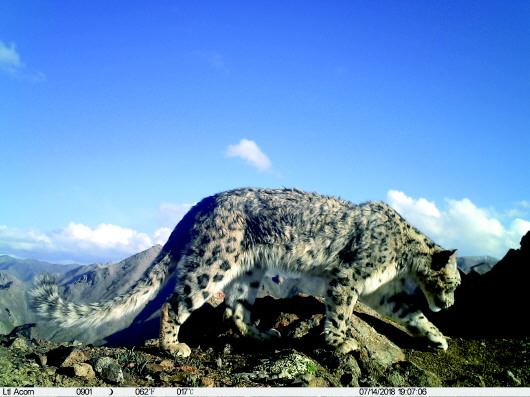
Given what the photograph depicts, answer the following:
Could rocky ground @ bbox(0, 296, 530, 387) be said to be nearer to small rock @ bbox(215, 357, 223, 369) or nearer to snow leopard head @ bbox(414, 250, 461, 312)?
small rock @ bbox(215, 357, 223, 369)

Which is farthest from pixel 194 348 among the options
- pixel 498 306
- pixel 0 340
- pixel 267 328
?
pixel 498 306

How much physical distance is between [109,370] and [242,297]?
3833 millimetres

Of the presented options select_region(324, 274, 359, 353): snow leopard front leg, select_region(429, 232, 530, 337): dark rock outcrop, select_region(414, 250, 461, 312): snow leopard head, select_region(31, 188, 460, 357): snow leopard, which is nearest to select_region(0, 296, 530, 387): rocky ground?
select_region(324, 274, 359, 353): snow leopard front leg

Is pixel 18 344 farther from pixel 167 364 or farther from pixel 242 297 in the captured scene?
pixel 242 297

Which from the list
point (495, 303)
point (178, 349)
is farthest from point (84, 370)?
point (495, 303)

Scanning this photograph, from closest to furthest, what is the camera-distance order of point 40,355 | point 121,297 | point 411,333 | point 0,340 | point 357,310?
1. point 40,355
2. point 0,340
3. point 121,297
4. point 411,333
5. point 357,310

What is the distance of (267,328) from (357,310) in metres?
2.67

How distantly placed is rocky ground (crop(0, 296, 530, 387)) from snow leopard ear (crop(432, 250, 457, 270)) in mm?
1716

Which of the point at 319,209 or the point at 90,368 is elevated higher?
the point at 319,209

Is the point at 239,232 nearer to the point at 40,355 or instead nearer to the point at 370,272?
the point at 370,272

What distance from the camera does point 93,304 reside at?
8.12 m

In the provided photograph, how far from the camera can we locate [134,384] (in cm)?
577

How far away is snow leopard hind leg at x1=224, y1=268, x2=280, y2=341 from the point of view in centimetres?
908

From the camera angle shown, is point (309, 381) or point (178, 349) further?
point (178, 349)
